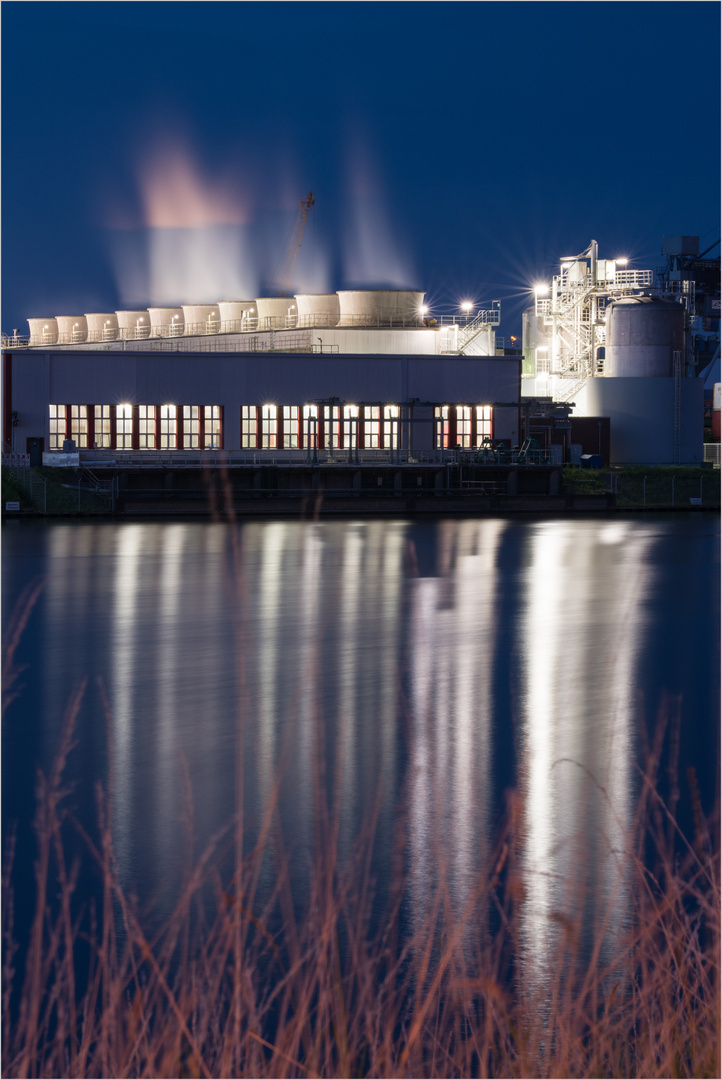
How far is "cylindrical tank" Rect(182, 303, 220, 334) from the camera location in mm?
77269

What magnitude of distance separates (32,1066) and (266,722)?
28.9 ft

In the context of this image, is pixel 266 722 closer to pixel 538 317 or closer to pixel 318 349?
pixel 318 349

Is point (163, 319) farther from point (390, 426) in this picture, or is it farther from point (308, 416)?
point (390, 426)

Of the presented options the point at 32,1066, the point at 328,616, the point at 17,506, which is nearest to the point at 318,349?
the point at 17,506

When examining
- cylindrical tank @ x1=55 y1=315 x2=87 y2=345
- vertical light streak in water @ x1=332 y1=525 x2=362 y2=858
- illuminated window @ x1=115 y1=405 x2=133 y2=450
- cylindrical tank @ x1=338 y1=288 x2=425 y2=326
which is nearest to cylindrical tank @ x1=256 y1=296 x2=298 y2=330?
cylindrical tank @ x1=338 y1=288 x2=425 y2=326

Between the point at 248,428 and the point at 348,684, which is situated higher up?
the point at 248,428

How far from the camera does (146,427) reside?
52.8m

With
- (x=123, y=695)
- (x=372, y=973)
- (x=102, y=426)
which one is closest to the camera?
(x=372, y=973)

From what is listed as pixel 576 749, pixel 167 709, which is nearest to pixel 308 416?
pixel 167 709

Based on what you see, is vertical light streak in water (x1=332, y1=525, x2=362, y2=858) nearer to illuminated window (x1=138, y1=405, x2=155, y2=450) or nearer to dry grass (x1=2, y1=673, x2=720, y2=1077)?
dry grass (x1=2, y1=673, x2=720, y2=1077)

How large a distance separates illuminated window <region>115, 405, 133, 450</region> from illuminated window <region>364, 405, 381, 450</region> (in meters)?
9.98

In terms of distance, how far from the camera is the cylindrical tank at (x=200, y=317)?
77.3 m

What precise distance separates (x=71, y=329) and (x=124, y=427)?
3775 cm

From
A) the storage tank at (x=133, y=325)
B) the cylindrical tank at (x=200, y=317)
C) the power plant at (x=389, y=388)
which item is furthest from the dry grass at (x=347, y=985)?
the storage tank at (x=133, y=325)
